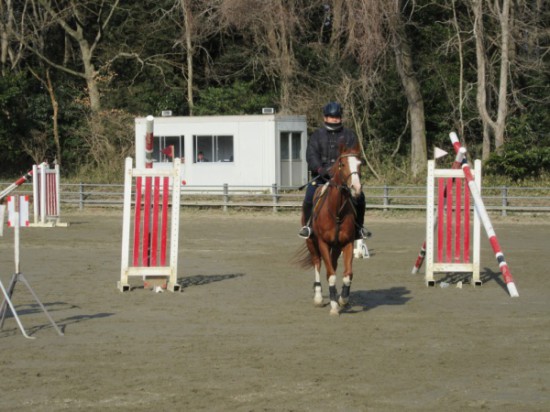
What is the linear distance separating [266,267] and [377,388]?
10.2 m

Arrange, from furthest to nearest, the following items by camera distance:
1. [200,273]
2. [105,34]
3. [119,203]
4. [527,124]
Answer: [105,34] → [527,124] → [119,203] → [200,273]

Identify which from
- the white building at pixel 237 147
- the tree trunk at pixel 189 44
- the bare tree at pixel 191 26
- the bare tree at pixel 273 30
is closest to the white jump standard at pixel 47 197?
the white building at pixel 237 147

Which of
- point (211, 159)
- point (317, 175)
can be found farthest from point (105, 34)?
point (317, 175)

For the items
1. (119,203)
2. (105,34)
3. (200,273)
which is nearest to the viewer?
(200,273)

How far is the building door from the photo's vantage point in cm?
3781

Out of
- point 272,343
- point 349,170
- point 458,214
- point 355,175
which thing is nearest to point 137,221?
point 349,170

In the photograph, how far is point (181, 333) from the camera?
11367 mm

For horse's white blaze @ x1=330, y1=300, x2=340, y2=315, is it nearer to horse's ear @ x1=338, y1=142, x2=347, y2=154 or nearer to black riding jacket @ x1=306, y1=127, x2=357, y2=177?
black riding jacket @ x1=306, y1=127, x2=357, y2=177

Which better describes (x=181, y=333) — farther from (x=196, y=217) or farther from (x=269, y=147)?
(x=269, y=147)

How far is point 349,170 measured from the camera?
1213 cm

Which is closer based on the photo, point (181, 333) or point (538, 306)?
point (181, 333)

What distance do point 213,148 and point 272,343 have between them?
27359mm

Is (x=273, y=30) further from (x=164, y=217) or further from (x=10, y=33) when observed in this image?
(x=164, y=217)

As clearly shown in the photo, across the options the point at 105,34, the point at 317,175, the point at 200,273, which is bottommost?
the point at 200,273
